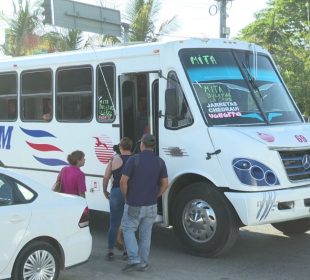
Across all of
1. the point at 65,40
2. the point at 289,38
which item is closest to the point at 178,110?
the point at 65,40

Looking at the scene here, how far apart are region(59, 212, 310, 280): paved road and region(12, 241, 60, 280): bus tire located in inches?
27.1

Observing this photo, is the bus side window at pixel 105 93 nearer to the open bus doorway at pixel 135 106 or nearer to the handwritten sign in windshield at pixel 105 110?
the handwritten sign in windshield at pixel 105 110

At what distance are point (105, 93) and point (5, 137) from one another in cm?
278

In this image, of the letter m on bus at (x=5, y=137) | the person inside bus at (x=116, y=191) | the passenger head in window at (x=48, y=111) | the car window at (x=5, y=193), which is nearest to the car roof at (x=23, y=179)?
the car window at (x=5, y=193)

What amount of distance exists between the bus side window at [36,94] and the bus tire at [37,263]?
414 centimetres

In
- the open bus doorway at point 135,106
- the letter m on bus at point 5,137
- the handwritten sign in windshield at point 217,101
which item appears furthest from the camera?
the letter m on bus at point 5,137

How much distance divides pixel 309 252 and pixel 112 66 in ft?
12.7

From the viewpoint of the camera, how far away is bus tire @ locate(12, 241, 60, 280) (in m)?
5.66

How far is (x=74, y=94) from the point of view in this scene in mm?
9305

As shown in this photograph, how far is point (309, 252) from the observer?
7859 millimetres

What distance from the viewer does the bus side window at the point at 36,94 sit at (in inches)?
385

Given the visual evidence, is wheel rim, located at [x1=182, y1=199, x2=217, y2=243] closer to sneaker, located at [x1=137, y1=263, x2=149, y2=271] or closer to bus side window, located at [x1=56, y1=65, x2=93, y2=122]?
sneaker, located at [x1=137, y1=263, x2=149, y2=271]

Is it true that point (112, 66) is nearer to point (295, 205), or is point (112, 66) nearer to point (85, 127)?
point (85, 127)

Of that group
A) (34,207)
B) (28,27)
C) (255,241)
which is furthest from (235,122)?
(28,27)
